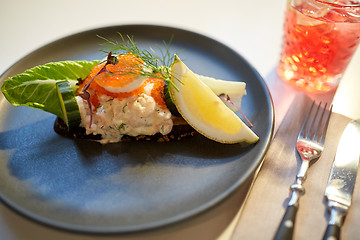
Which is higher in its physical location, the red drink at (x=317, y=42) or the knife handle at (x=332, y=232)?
the red drink at (x=317, y=42)

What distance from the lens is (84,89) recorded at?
1.47m

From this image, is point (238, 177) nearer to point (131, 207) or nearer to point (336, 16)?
point (131, 207)

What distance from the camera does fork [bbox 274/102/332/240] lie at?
1.13m

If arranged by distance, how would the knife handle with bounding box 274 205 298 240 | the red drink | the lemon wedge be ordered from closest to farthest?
the knife handle with bounding box 274 205 298 240, the lemon wedge, the red drink

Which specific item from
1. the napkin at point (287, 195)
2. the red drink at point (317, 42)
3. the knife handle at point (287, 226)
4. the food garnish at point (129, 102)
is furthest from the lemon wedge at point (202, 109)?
the red drink at point (317, 42)

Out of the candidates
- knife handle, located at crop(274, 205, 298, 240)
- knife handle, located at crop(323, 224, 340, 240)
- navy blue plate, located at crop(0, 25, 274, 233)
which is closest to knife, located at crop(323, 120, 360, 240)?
knife handle, located at crop(323, 224, 340, 240)

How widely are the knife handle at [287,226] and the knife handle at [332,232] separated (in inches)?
4.6

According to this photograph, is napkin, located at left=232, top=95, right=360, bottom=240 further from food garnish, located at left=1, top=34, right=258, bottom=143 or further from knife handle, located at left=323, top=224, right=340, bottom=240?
food garnish, located at left=1, top=34, right=258, bottom=143

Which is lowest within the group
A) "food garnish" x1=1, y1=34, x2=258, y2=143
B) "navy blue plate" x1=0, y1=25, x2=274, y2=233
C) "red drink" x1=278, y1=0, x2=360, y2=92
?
"navy blue plate" x1=0, y1=25, x2=274, y2=233

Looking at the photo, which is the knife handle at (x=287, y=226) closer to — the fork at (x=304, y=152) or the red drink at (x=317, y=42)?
the fork at (x=304, y=152)

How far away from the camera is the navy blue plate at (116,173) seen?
114 centimetres

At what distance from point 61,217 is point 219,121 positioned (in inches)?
29.5

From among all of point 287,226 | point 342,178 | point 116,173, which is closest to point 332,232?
point 287,226

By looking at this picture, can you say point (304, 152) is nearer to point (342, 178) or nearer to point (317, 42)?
point (342, 178)
